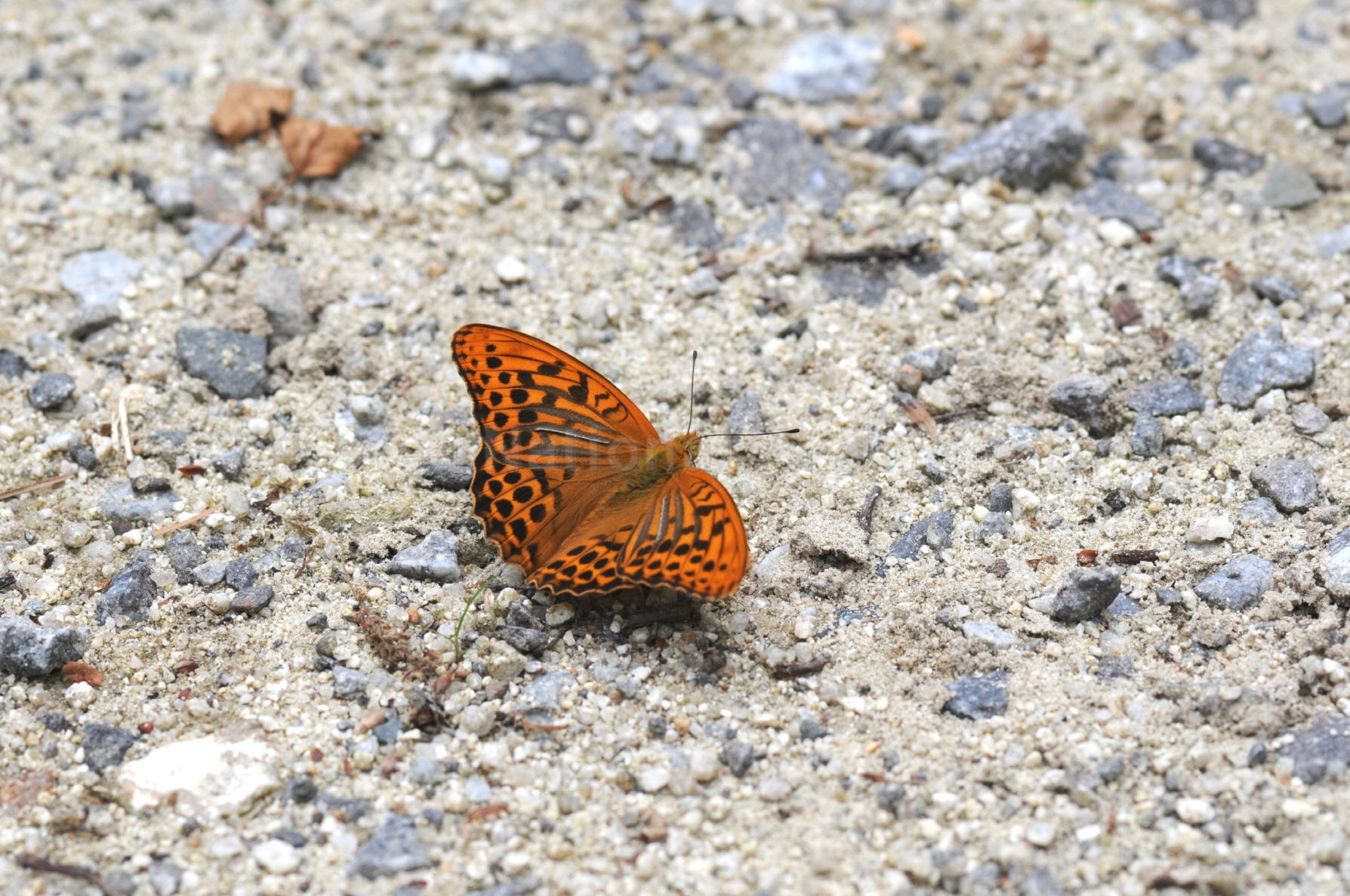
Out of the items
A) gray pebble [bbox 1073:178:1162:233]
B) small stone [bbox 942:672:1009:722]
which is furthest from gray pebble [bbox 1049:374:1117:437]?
small stone [bbox 942:672:1009:722]

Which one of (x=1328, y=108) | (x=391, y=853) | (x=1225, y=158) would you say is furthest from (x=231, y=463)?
(x=1328, y=108)

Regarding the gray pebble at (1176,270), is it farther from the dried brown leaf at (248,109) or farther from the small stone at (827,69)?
the dried brown leaf at (248,109)

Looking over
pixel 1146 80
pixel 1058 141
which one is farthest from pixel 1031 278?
pixel 1146 80

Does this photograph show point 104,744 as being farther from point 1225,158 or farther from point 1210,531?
point 1225,158

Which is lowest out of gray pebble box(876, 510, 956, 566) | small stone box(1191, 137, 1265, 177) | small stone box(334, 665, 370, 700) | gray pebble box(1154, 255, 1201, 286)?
small stone box(334, 665, 370, 700)

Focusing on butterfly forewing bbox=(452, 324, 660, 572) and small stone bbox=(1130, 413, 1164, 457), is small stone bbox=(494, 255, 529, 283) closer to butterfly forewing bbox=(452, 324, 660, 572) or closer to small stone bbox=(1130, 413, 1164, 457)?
butterfly forewing bbox=(452, 324, 660, 572)

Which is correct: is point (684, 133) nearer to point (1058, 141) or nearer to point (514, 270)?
point (514, 270)

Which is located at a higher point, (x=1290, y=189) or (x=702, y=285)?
(x=1290, y=189)
